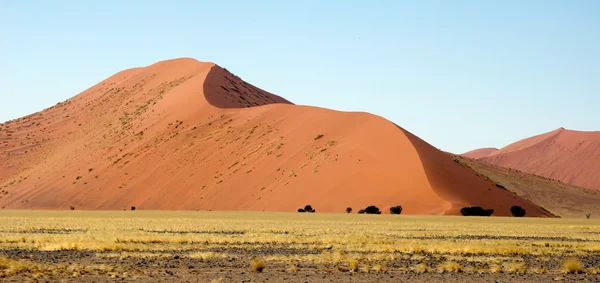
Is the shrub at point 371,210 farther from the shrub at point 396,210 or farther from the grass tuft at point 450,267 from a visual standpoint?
the grass tuft at point 450,267

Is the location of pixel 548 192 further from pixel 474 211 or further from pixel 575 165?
pixel 575 165

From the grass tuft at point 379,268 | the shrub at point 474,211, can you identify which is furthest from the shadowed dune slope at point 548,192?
the grass tuft at point 379,268

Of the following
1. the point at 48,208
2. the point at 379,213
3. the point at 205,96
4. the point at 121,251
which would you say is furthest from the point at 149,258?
the point at 205,96

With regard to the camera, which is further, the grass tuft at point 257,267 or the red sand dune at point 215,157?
the red sand dune at point 215,157

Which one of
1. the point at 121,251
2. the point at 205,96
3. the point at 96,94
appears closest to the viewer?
the point at 121,251

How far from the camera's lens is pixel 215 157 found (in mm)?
106062

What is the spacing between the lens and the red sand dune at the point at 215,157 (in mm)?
86188

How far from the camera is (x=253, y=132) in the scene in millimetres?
110312

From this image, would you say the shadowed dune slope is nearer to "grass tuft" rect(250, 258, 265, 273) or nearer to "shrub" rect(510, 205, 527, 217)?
"shrub" rect(510, 205, 527, 217)

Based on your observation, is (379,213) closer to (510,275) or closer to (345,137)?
(345,137)

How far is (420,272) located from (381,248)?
7623 mm

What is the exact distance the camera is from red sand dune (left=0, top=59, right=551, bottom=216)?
3393 inches

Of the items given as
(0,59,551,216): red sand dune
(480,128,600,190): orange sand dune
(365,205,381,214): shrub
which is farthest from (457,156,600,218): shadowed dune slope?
(480,128,600,190): orange sand dune

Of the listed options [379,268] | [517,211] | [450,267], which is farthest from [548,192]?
[379,268]
